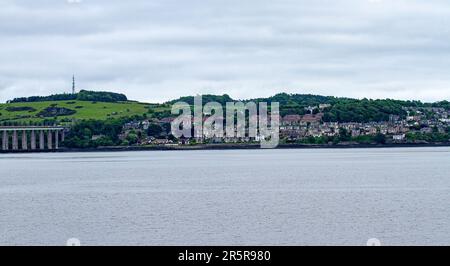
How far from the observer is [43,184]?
250 ft

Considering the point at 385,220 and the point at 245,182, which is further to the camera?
the point at 245,182

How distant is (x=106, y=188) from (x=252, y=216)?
95.0 ft

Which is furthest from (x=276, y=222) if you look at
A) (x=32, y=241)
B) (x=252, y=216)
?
(x=32, y=241)

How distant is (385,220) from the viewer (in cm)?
3953
